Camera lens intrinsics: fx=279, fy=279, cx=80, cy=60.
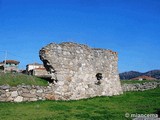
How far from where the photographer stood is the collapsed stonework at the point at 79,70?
15281 mm

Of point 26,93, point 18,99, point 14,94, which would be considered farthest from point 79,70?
point 14,94

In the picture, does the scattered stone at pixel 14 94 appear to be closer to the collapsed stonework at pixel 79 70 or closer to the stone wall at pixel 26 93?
the stone wall at pixel 26 93

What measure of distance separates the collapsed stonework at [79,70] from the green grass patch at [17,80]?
986mm

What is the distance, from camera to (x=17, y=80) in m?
14.0

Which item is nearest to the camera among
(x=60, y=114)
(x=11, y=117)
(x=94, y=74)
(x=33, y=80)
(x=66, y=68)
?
(x=11, y=117)

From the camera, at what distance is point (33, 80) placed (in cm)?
1451

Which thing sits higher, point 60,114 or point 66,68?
point 66,68

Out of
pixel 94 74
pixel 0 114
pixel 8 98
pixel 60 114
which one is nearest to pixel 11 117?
pixel 0 114

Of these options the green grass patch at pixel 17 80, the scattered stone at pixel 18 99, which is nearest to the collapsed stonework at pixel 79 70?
the green grass patch at pixel 17 80

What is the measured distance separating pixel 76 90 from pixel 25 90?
341cm

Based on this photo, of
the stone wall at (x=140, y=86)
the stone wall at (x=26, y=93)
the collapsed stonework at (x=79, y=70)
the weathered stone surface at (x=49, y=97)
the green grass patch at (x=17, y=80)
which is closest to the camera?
the stone wall at (x=26, y=93)

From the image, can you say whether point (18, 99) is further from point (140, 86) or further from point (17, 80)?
point (140, 86)

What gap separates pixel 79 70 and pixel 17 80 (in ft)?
13.1

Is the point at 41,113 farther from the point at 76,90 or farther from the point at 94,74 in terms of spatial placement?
the point at 94,74
